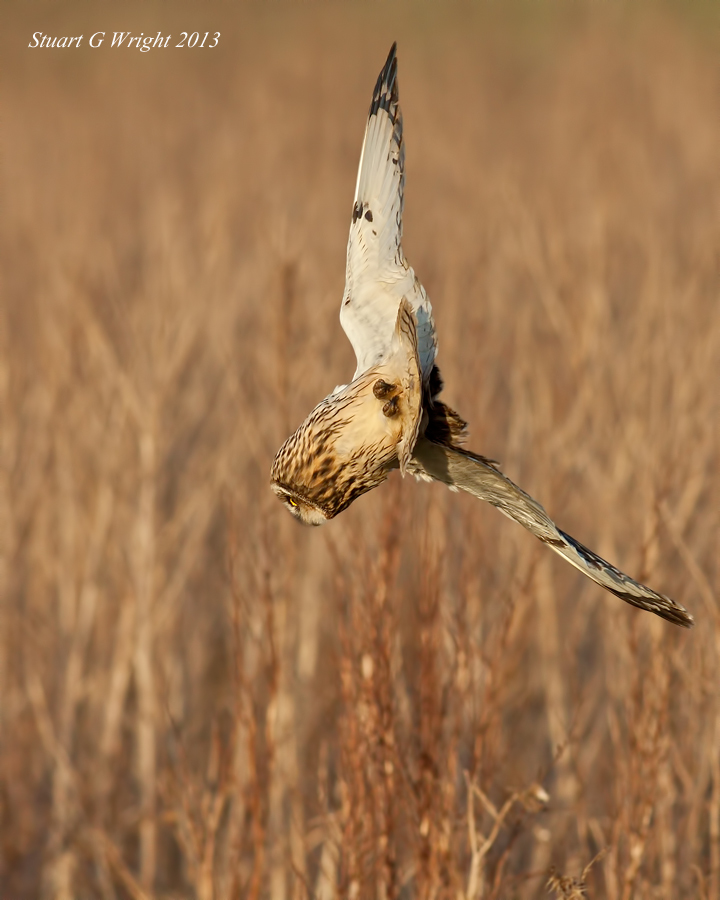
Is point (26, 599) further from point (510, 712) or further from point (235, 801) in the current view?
point (510, 712)

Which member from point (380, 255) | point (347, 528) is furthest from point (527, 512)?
point (347, 528)

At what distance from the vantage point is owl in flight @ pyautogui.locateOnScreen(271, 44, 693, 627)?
64.6 inches

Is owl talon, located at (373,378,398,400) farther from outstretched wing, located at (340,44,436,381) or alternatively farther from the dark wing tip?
the dark wing tip

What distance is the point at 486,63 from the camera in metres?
7.14

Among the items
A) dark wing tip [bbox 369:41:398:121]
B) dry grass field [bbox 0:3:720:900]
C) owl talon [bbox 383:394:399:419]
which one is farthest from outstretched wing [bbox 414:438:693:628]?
dark wing tip [bbox 369:41:398:121]

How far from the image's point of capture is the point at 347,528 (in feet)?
8.33

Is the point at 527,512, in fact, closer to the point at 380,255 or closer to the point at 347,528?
the point at 380,255

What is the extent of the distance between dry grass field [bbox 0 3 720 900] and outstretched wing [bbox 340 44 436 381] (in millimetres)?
401

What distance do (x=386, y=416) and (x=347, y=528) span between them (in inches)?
32.5

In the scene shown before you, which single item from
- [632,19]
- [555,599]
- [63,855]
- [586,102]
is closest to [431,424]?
[555,599]

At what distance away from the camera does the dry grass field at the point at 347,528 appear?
225cm

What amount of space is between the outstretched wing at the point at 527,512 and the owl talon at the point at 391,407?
0.11 meters

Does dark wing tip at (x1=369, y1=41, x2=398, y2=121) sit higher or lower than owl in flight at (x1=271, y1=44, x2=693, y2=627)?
higher

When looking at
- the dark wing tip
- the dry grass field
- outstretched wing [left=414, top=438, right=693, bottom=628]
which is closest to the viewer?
outstretched wing [left=414, top=438, right=693, bottom=628]
